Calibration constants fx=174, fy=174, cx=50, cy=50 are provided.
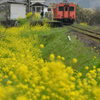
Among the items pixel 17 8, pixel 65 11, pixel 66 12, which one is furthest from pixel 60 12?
pixel 17 8

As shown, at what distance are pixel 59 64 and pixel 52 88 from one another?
45cm

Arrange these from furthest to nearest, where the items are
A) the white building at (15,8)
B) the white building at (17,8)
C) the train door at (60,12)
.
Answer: the white building at (17,8), the white building at (15,8), the train door at (60,12)

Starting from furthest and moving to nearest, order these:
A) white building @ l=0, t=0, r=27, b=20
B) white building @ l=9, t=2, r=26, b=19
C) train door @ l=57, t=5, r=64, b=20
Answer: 1. white building @ l=9, t=2, r=26, b=19
2. white building @ l=0, t=0, r=27, b=20
3. train door @ l=57, t=5, r=64, b=20

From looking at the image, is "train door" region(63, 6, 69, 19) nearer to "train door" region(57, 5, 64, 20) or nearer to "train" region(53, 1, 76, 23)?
"train" region(53, 1, 76, 23)

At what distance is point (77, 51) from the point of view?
25.9 ft

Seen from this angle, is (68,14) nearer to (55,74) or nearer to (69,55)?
(69,55)

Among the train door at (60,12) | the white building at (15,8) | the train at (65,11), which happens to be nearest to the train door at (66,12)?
the train at (65,11)

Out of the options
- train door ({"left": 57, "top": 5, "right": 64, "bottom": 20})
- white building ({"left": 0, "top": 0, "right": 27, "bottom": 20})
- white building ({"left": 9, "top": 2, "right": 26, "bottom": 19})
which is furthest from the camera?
white building ({"left": 9, "top": 2, "right": 26, "bottom": 19})

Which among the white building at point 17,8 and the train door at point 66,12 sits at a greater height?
the white building at point 17,8

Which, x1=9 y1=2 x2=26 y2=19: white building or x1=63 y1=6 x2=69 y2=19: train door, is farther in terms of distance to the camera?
x1=9 y1=2 x2=26 y2=19: white building

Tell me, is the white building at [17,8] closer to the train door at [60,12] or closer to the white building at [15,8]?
the white building at [15,8]

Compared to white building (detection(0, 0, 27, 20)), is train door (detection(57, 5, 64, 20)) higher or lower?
lower

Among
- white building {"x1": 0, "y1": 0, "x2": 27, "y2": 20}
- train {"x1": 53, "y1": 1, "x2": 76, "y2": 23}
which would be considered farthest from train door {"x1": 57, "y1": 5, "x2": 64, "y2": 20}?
white building {"x1": 0, "y1": 0, "x2": 27, "y2": 20}

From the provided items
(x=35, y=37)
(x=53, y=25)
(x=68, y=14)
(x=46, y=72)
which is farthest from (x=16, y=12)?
(x=46, y=72)
